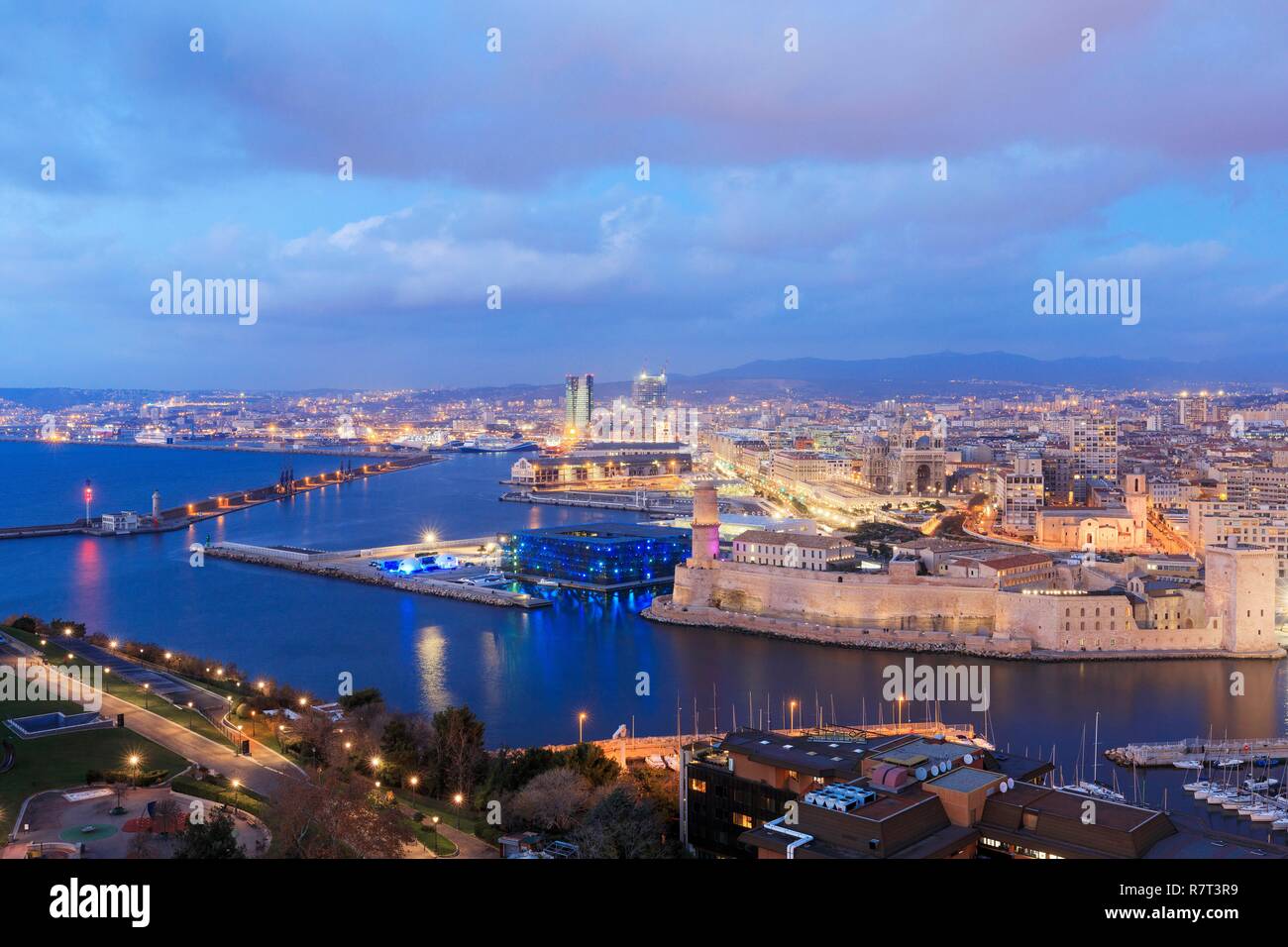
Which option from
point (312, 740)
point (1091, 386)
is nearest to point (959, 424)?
point (1091, 386)

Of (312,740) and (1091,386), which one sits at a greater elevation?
(1091,386)

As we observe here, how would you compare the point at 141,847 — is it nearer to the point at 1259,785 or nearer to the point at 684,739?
the point at 684,739

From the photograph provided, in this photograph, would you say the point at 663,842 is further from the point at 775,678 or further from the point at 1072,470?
the point at 1072,470

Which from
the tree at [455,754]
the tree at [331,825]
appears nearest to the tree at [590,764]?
the tree at [455,754]

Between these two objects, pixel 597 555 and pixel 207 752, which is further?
pixel 597 555

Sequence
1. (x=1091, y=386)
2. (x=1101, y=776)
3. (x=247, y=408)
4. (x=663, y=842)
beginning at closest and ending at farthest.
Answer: (x=663, y=842), (x=1101, y=776), (x=1091, y=386), (x=247, y=408)

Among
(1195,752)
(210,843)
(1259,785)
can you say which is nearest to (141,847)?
(210,843)
